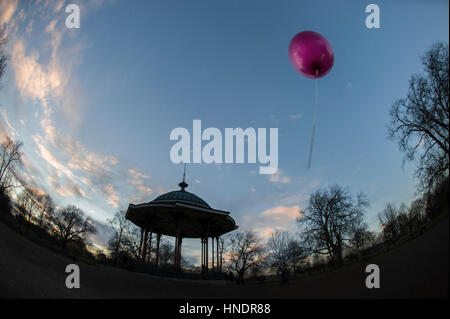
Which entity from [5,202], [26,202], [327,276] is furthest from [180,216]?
[327,276]

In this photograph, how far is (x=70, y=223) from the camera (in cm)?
2631

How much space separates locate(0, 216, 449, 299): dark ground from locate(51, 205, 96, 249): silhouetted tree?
15807 mm

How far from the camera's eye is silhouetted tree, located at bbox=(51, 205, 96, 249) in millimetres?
24828

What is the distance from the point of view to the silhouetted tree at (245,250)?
46.9 metres

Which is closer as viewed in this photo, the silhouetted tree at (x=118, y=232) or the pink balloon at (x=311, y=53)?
the pink balloon at (x=311, y=53)

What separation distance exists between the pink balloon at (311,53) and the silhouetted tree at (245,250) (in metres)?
44.8

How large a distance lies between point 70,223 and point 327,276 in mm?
28375

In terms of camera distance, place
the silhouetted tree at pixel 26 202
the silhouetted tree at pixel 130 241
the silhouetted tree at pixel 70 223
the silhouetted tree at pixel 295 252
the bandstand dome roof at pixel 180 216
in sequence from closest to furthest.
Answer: the silhouetted tree at pixel 26 202
the bandstand dome roof at pixel 180 216
the silhouetted tree at pixel 70 223
the silhouetted tree at pixel 295 252
the silhouetted tree at pixel 130 241

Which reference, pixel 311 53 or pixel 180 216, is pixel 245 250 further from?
pixel 311 53

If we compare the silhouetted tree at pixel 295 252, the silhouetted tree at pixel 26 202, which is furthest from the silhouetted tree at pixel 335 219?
the silhouetted tree at pixel 26 202

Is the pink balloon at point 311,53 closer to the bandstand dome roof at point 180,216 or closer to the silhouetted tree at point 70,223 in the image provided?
the bandstand dome roof at point 180,216

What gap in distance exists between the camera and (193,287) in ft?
44.6
